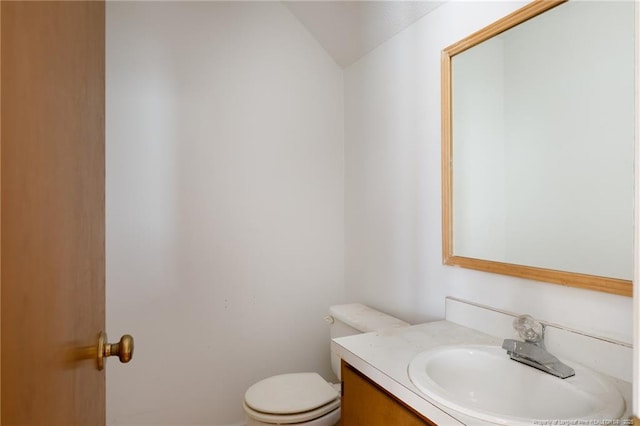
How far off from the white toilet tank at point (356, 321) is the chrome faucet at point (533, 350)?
541 millimetres

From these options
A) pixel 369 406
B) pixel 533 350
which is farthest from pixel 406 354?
pixel 533 350

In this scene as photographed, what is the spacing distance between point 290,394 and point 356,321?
42 cm

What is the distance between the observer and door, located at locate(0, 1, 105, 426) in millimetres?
305

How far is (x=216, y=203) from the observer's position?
74.5 inches

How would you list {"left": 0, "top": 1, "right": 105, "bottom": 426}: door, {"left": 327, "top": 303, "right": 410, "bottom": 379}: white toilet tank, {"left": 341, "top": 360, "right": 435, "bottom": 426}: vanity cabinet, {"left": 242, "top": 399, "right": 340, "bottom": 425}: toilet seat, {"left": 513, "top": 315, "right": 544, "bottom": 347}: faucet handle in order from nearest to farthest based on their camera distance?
{"left": 0, "top": 1, "right": 105, "bottom": 426}: door < {"left": 341, "top": 360, "right": 435, "bottom": 426}: vanity cabinet < {"left": 513, "top": 315, "right": 544, "bottom": 347}: faucet handle < {"left": 242, "top": 399, "right": 340, "bottom": 425}: toilet seat < {"left": 327, "top": 303, "right": 410, "bottom": 379}: white toilet tank

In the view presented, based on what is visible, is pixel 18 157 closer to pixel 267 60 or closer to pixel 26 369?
pixel 26 369

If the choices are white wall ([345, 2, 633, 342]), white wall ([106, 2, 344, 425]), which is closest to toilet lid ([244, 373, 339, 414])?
white wall ([106, 2, 344, 425])

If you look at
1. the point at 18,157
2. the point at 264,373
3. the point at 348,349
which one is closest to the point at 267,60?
the point at 348,349

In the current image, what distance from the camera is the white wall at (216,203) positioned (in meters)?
1.73

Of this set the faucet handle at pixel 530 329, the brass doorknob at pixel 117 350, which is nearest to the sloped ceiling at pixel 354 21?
the faucet handle at pixel 530 329

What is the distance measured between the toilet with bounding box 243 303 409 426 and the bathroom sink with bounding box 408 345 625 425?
0.49 meters

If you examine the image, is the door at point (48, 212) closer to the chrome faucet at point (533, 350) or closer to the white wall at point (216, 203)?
the chrome faucet at point (533, 350)

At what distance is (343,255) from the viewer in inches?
87.1

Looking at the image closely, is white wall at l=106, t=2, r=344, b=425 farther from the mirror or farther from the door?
the door
